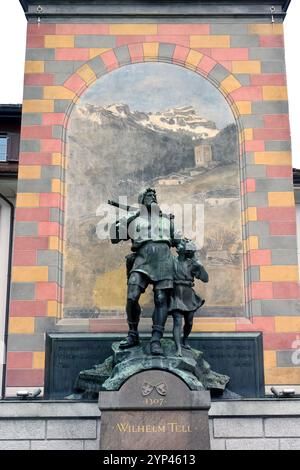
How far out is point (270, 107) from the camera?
48.3 ft

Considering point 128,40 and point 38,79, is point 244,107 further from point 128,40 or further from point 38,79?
point 38,79

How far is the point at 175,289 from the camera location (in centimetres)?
1220

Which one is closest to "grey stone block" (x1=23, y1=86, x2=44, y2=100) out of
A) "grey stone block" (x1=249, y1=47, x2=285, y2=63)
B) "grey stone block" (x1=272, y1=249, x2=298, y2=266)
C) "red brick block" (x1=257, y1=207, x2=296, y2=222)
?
"grey stone block" (x1=249, y1=47, x2=285, y2=63)

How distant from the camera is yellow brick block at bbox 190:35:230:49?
1516 centimetres

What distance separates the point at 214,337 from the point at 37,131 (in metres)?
5.07

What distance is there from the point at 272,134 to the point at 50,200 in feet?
14.1

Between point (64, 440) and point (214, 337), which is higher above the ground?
point (214, 337)

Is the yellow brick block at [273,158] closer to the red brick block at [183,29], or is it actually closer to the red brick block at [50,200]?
the red brick block at [183,29]

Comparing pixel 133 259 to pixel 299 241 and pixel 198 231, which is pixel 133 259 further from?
pixel 299 241

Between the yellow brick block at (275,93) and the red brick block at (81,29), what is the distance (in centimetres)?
334

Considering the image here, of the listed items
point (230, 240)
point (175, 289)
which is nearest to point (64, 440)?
point (175, 289)

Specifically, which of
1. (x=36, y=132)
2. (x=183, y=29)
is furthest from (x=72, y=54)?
(x=183, y=29)
